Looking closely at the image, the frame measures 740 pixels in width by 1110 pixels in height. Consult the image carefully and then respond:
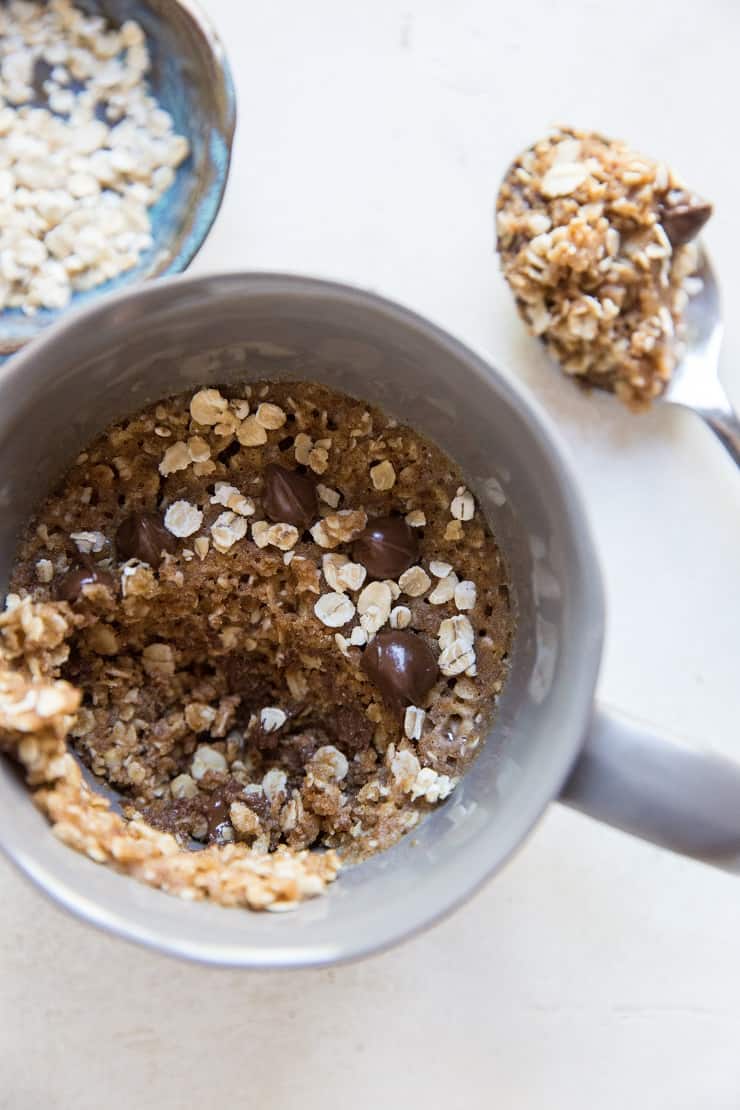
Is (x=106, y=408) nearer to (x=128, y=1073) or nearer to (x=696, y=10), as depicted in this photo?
(x=128, y=1073)

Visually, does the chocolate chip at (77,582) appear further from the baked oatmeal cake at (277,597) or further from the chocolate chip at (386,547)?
the chocolate chip at (386,547)

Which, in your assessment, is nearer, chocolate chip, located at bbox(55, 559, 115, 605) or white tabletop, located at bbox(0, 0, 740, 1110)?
chocolate chip, located at bbox(55, 559, 115, 605)

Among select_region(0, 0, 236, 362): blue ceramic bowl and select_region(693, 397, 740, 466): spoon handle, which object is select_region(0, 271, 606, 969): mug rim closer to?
select_region(0, 0, 236, 362): blue ceramic bowl

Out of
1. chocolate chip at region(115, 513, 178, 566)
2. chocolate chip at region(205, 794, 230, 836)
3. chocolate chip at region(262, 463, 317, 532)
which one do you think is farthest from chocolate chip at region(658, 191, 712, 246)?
chocolate chip at region(205, 794, 230, 836)

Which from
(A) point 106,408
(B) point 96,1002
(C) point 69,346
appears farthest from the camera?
(B) point 96,1002

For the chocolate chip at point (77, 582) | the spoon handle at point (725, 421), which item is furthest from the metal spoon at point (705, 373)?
the chocolate chip at point (77, 582)

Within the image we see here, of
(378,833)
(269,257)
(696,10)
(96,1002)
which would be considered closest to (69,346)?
(269,257)

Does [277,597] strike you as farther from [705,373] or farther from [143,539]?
[705,373]
